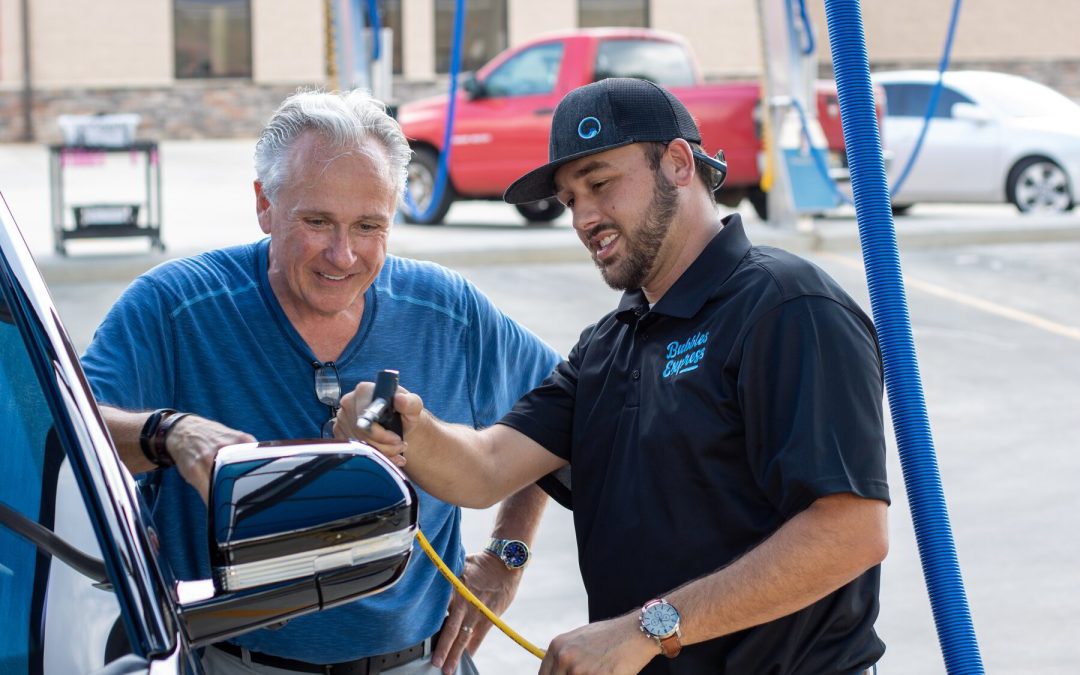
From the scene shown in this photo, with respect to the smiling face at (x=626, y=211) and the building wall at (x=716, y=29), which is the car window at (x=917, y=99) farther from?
the smiling face at (x=626, y=211)

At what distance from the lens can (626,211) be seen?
2.55m

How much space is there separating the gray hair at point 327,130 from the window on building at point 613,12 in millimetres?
26994

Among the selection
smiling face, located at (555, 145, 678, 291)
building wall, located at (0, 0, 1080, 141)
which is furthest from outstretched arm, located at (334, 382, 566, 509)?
building wall, located at (0, 0, 1080, 141)

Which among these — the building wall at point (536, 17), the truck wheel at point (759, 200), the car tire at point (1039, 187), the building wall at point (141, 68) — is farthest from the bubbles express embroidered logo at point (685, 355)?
the building wall at point (536, 17)

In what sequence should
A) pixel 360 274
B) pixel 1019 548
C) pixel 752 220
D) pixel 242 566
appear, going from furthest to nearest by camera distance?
pixel 752 220, pixel 1019 548, pixel 360 274, pixel 242 566

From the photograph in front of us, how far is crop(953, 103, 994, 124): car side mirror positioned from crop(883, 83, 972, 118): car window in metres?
0.12

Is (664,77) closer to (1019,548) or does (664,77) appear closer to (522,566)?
(1019,548)

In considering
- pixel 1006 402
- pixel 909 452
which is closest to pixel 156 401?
pixel 909 452

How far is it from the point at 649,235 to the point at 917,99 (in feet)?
46.2

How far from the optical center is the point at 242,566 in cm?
178

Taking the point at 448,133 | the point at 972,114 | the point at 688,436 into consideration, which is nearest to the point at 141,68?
the point at 972,114

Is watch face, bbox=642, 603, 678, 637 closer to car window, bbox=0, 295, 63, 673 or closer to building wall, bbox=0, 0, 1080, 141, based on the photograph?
car window, bbox=0, 295, 63, 673

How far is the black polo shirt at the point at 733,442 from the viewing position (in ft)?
7.43

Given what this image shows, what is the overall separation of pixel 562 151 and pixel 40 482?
110cm
